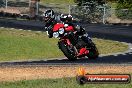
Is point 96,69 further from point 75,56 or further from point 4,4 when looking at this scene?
point 4,4

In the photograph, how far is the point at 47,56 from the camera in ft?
90.7

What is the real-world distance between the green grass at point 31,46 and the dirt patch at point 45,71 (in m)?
6.46

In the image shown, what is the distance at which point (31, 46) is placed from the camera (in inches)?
1196

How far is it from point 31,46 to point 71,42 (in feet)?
34.9

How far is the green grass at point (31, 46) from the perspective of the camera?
91.2 feet

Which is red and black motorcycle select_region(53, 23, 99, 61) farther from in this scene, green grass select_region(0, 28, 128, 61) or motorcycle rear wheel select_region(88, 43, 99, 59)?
green grass select_region(0, 28, 128, 61)

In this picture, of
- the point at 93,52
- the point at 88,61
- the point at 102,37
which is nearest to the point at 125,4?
the point at 102,37

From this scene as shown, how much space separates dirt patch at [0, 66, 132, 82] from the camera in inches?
743

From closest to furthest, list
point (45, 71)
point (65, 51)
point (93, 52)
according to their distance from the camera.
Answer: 1. point (45, 71)
2. point (65, 51)
3. point (93, 52)

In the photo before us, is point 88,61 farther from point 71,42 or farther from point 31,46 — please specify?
point 31,46

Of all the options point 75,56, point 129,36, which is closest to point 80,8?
point 129,36

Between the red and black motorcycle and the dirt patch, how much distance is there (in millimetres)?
758

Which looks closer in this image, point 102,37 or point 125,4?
point 102,37

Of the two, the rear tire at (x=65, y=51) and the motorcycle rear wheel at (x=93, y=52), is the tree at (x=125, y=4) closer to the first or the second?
the motorcycle rear wheel at (x=93, y=52)
